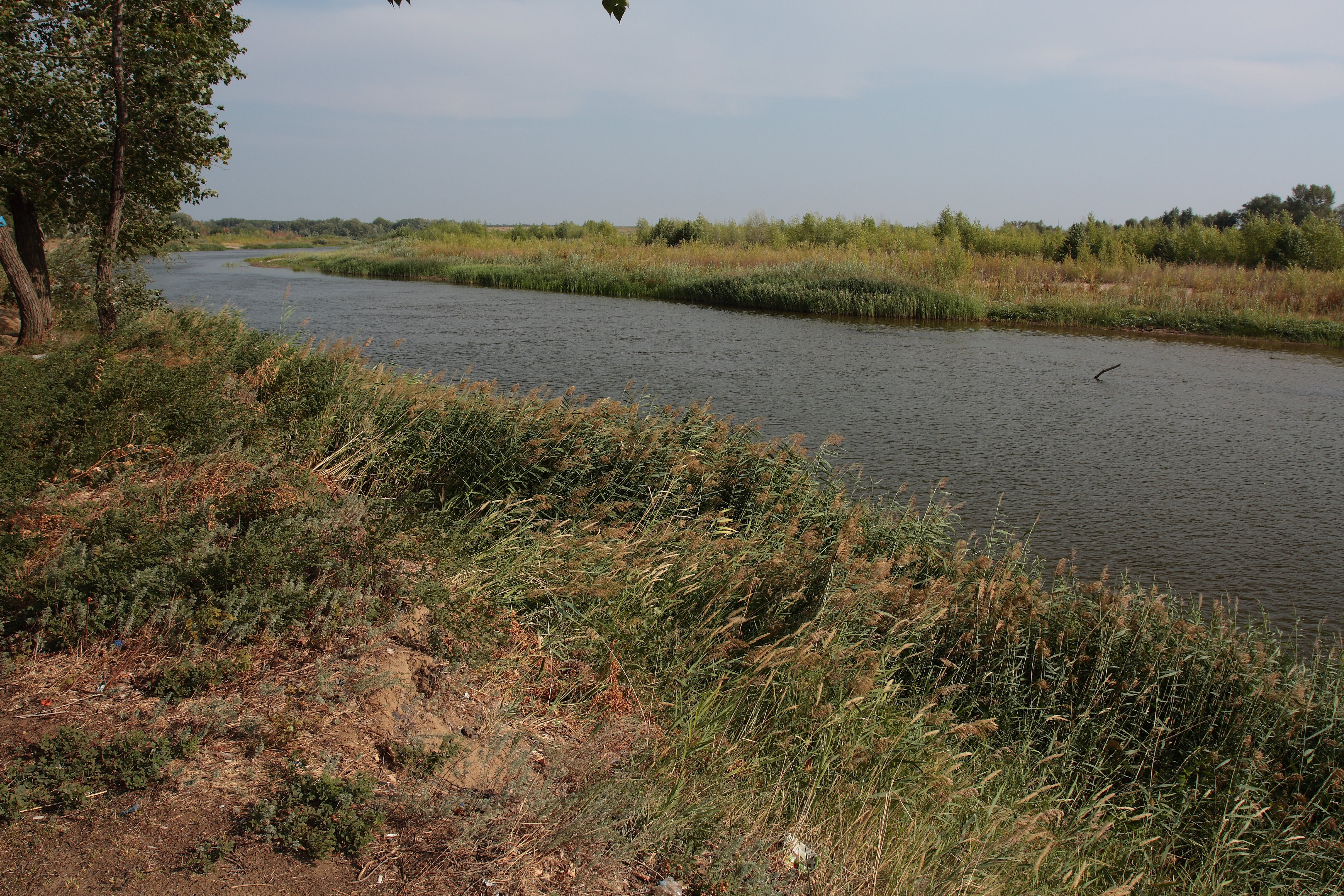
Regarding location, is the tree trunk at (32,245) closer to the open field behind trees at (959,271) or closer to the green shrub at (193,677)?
the green shrub at (193,677)

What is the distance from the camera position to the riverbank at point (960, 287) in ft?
Answer: 73.5

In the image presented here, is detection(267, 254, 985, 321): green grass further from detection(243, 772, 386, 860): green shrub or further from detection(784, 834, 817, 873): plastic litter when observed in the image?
detection(243, 772, 386, 860): green shrub

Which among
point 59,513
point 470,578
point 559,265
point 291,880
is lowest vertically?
point 291,880

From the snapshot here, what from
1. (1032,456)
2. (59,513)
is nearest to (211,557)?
(59,513)

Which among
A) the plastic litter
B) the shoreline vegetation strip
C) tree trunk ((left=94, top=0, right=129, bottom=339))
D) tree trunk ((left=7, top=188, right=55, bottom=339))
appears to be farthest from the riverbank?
the plastic litter

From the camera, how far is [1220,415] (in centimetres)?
1264

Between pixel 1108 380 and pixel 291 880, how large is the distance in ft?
52.8

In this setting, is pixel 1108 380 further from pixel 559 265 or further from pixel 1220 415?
pixel 559 265

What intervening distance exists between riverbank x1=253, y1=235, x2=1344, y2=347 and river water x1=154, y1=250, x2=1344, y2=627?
134 cm

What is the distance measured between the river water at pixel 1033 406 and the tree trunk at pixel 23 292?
5511 millimetres

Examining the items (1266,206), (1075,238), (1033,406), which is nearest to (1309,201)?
(1266,206)

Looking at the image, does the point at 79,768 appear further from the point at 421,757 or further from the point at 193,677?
the point at 421,757

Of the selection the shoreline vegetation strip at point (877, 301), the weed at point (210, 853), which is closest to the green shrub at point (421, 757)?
the weed at point (210, 853)

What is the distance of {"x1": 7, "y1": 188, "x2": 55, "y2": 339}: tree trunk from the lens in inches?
370
